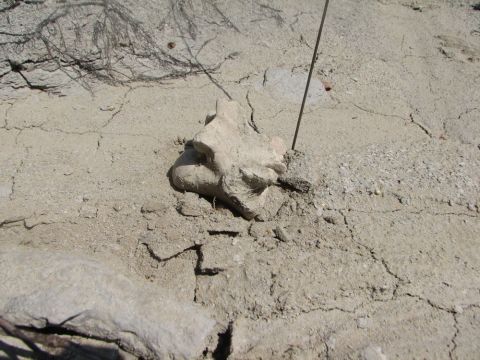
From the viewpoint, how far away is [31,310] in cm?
173

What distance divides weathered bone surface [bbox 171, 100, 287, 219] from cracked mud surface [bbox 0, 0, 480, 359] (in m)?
0.11

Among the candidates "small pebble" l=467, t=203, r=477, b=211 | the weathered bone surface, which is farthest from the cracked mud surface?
the weathered bone surface

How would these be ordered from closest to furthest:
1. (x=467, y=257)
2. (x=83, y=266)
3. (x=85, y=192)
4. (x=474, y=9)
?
(x=83, y=266), (x=467, y=257), (x=85, y=192), (x=474, y=9)

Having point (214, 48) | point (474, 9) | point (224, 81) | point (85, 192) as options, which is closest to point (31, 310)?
point (85, 192)

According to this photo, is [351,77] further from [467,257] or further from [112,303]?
[112,303]

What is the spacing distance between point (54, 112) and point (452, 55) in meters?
3.05

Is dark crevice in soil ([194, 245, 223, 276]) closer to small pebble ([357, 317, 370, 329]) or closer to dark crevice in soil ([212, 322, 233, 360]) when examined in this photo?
dark crevice in soil ([212, 322, 233, 360])

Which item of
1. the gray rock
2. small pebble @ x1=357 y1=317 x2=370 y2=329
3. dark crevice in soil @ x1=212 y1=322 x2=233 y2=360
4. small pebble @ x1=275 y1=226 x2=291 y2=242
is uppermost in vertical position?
small pebble @ x1=275 y1=226 x2=291 y2=242

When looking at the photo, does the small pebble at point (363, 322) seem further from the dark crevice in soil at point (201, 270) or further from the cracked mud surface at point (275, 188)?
the dark crevice in soil at point (201, 270)

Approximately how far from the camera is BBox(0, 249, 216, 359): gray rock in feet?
5.72

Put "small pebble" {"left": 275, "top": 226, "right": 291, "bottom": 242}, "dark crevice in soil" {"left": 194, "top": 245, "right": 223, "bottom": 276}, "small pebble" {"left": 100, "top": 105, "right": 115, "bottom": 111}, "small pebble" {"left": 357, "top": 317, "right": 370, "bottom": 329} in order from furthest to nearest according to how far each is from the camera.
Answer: "small pebble" {"left": 100, "top": 105, "right": 115, "bottom": 111} < "small pebble" {"left": 275, "top": 226, "right": 291, "bottom": 242} < "dark crevice in soil" {"left": 194, "top": 245, "right": 223, "bottom": 276} < "small pebble" {"left": 357, "top": 317, "right": 370, "bottom": 329}


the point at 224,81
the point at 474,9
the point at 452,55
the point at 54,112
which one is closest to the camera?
the point at 54,112

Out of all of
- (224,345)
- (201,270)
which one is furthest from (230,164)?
(224,345)

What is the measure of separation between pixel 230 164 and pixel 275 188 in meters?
0.37
